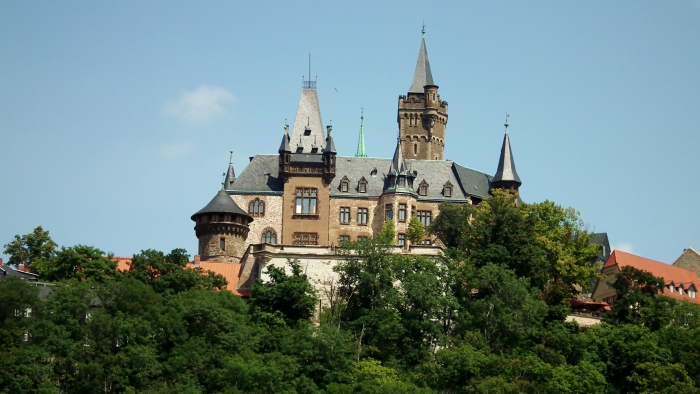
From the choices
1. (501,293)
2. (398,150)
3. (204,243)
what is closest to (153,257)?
(204,243)

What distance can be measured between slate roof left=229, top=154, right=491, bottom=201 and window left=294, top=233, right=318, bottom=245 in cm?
335

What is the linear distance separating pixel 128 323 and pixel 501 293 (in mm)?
19315

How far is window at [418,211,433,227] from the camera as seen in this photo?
9722 centimetres

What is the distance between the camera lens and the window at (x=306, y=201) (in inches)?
3775

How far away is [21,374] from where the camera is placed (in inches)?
2655

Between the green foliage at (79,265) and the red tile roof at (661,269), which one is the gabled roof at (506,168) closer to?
the red tile roof at (661,269)

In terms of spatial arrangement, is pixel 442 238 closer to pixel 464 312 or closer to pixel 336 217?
pixel 336 217

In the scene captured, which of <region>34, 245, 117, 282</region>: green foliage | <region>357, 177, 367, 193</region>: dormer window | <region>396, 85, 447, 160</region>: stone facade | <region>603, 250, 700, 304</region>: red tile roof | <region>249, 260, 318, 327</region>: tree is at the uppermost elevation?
<region>396, 85, 447, 160</region>: stone facade

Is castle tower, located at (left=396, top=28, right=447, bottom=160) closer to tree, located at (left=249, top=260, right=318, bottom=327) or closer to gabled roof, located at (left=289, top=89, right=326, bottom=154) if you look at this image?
gabled roof, located at (left=289, top=89, right=326, bottom=154)

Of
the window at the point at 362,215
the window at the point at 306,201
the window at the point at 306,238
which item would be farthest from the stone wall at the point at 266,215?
the window at the point at 362,215

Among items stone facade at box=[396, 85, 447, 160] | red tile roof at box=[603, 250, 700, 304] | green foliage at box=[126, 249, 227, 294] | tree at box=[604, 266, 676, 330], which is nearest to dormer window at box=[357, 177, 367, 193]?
stone facade at box=[396, 85, 447, 160]

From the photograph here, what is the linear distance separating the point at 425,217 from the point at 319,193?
7294 mm

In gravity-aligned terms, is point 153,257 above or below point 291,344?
above

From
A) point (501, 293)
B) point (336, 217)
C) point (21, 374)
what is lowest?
point (21, 374)
